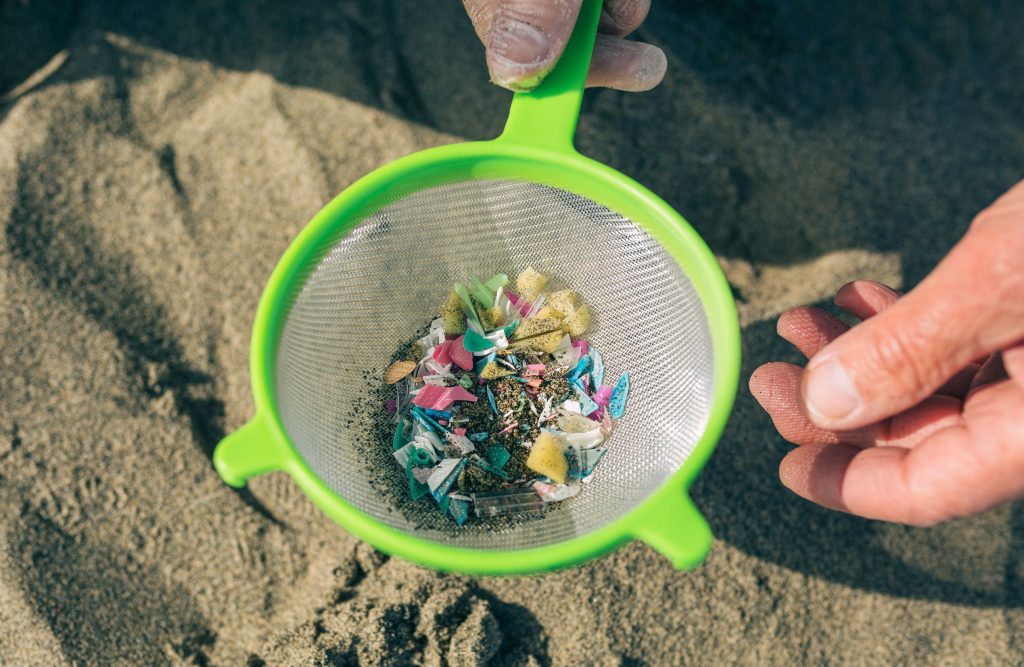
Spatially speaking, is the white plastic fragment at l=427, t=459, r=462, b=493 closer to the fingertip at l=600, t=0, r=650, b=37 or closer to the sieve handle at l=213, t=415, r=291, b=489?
the sieve handle at l=213, t=415, r=291, b=489

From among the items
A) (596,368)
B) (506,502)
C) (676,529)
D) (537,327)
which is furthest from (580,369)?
(676,529)

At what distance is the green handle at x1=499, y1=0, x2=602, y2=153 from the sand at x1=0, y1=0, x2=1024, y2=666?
2.21 ft

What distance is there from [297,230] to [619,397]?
1.04 meters

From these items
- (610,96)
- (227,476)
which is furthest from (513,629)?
(610,96)

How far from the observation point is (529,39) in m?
1.46

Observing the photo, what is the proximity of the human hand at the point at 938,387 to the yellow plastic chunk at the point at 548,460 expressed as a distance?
51cm

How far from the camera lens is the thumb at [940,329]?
4.07ft


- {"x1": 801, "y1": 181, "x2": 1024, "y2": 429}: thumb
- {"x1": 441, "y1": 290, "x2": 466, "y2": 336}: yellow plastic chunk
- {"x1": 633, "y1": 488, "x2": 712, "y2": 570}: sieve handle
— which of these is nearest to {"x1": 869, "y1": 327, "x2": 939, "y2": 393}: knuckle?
{"x1": 801, "y1": 181, "x2": 1024, "y2": 429}: thumb

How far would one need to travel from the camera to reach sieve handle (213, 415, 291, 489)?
135cm

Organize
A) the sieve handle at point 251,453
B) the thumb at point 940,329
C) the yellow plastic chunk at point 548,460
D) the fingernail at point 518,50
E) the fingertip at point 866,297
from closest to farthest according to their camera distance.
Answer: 1. the thumb at point 940,329
2. the sieve handle at point 251,453
3. the fingernail at point 518,50
4. the yellow plastic chunk at point 548,460
5. the fingertip at point 866,297

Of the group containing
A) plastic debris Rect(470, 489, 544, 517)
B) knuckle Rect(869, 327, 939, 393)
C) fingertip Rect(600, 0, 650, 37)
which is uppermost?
fingertip Rect(600, 0, 650, 37)

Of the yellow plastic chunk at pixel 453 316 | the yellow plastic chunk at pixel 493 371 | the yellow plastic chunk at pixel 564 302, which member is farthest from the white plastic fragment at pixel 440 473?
the yellow plastic chunk at pixel 564 302

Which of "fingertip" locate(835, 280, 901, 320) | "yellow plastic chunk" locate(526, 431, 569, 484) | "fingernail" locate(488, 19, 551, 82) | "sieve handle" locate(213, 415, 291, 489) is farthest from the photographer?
"fingertip" locate(835, 280, 901, 320)

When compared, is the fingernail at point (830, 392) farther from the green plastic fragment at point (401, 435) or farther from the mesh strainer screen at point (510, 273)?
the green plastic fragment at point (401, 435)
